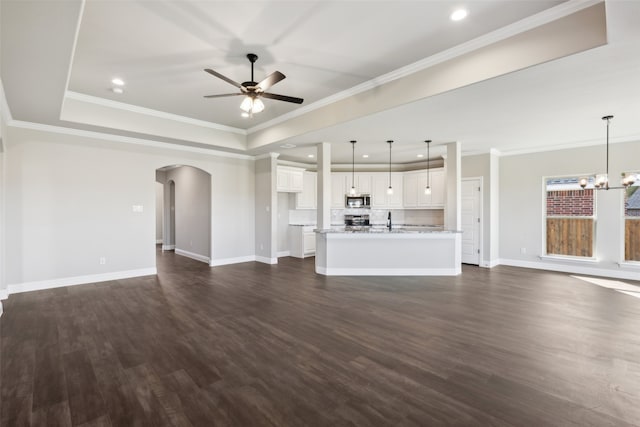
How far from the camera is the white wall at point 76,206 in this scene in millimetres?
4762

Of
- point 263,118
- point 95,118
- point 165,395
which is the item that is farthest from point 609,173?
point 95,118

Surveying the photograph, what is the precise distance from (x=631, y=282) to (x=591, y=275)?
0.61m

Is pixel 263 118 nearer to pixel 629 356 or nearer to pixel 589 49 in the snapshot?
pixel 589 49

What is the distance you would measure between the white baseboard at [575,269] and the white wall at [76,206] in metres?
7.81

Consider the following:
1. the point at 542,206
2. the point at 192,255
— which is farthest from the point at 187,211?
the point at 542,206

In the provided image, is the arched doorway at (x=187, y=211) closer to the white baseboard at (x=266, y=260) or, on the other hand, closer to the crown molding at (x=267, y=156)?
the white baseboard at (x=266, y=260)

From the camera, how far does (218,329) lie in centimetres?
330

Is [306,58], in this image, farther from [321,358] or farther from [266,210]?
[266,210]

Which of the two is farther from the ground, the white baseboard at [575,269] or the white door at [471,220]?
the white door at [471,220]

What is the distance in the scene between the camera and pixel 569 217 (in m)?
6.40

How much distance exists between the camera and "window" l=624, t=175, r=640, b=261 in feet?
18.4

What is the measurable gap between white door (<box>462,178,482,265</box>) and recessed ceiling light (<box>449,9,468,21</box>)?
16.6 ft

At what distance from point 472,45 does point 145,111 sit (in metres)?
5.25

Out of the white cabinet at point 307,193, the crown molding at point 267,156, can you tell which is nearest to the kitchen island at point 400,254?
the crown molding at point 267,156
